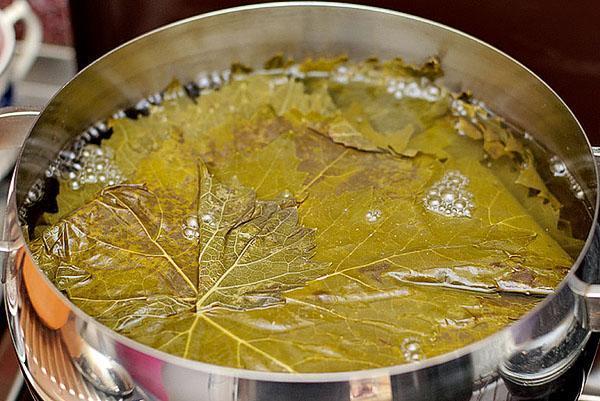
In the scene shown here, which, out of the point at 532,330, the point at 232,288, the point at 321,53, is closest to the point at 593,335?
the point at 532,330

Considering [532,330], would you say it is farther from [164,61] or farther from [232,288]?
[164,61]

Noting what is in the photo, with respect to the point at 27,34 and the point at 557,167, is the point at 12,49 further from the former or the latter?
the point at 557,167

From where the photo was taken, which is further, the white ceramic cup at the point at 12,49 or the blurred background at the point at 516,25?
the white ceramic cup at the point at 12,49

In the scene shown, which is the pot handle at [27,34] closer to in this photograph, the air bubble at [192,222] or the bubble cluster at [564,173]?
the air bubble at [192,222]

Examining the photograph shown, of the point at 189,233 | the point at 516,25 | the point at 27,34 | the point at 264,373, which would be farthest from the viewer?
the point at 27,34

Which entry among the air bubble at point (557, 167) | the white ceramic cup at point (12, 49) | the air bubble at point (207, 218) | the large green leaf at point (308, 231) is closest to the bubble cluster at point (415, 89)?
the large green leaf at point (308, 231)

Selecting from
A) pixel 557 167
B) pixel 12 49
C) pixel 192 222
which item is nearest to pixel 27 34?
pixel 12 49
